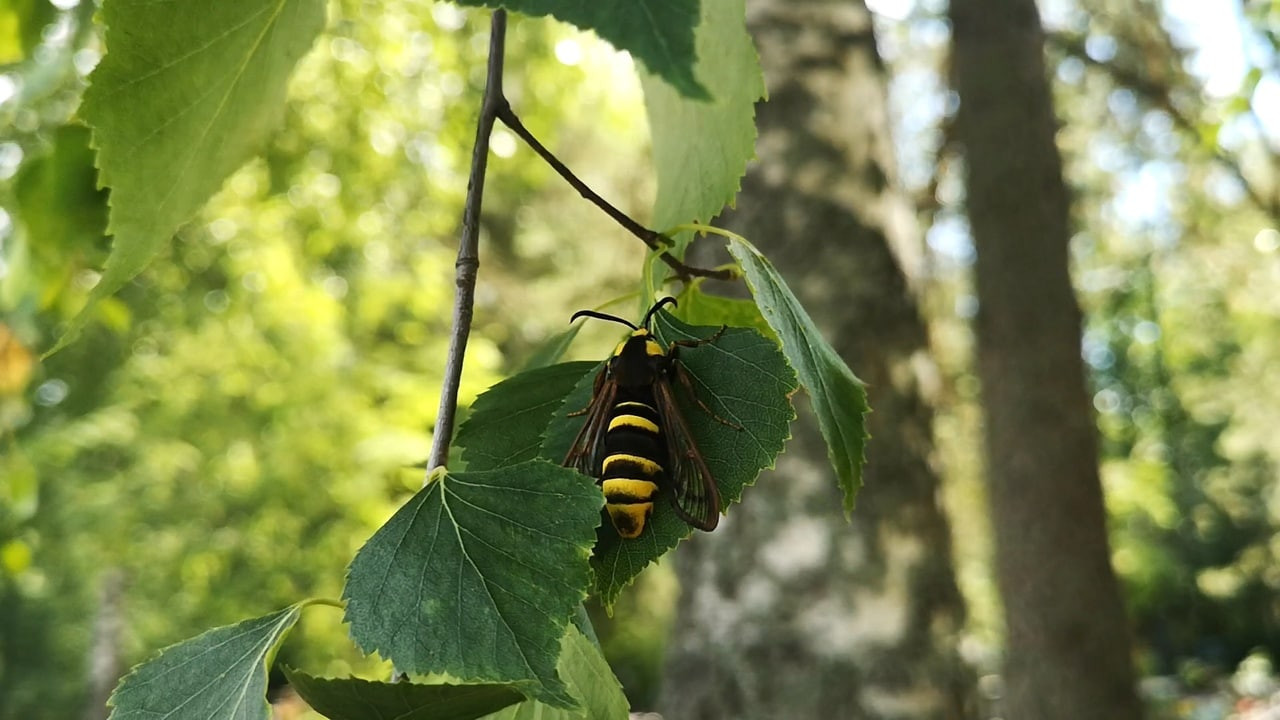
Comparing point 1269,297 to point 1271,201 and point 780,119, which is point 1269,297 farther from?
point 780,119

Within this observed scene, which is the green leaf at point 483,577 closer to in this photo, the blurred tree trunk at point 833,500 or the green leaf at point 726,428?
the green leaf at point 726,428

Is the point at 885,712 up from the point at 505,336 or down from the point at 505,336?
down

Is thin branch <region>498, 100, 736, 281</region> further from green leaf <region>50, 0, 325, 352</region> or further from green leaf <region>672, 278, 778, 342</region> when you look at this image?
green leaf <region>50, 0, 325, 352</region>

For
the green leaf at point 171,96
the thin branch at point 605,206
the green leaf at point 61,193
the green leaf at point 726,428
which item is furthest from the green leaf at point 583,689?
the green leaf at point 61,193

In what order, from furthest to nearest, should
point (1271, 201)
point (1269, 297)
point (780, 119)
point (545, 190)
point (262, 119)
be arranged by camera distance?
point (545, 190) < point (1269, 297) < point (1271, 201) < point (780, 119) < point (262, 119)

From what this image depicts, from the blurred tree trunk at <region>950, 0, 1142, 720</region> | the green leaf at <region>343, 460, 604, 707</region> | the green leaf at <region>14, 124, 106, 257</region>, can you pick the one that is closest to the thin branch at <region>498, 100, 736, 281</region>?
the green leaf at <region>343, 460, 604, 707</region>

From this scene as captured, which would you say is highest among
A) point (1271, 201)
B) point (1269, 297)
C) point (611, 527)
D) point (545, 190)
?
point (545, 190)

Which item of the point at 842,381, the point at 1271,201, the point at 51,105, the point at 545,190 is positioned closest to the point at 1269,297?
the point at 1271,201

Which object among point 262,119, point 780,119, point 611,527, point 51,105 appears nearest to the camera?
point 611,527
